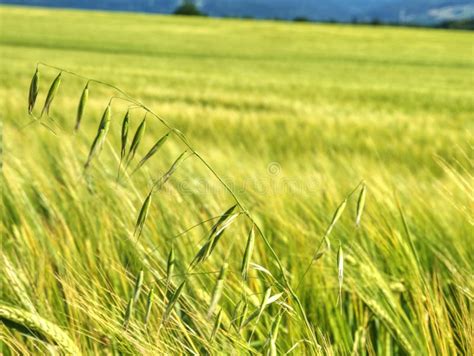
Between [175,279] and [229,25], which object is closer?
[175,279]

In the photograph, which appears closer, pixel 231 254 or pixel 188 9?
pixel 231 254

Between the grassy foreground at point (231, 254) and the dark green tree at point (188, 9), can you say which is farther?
the dark green tree at point (188, 9)

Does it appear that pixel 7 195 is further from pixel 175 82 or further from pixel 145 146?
pixel 175 82

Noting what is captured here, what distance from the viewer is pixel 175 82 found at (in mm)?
11117

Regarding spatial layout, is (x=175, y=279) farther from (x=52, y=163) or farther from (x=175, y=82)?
(x=175, y=82)

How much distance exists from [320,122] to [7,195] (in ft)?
12.7

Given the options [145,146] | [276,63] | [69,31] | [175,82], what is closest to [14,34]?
[69,31]

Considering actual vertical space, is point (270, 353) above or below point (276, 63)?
above

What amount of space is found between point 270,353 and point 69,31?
27.6 metres

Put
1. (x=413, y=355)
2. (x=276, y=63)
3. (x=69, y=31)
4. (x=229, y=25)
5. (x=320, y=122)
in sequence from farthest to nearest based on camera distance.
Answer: (x=229, y=25) < (x=69, y=31) < (x=276, y=63) < (x=320, y=122) < (x=413, y=355)

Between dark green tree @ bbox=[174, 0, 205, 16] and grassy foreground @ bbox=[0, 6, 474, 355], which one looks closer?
grassy foreground @ bbox=[0, 6, 474, 355]

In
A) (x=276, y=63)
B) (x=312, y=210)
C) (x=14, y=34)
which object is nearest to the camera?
(x=312, y=210)

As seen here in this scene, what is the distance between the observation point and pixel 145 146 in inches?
116

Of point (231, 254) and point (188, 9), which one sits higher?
point (188, 9)
